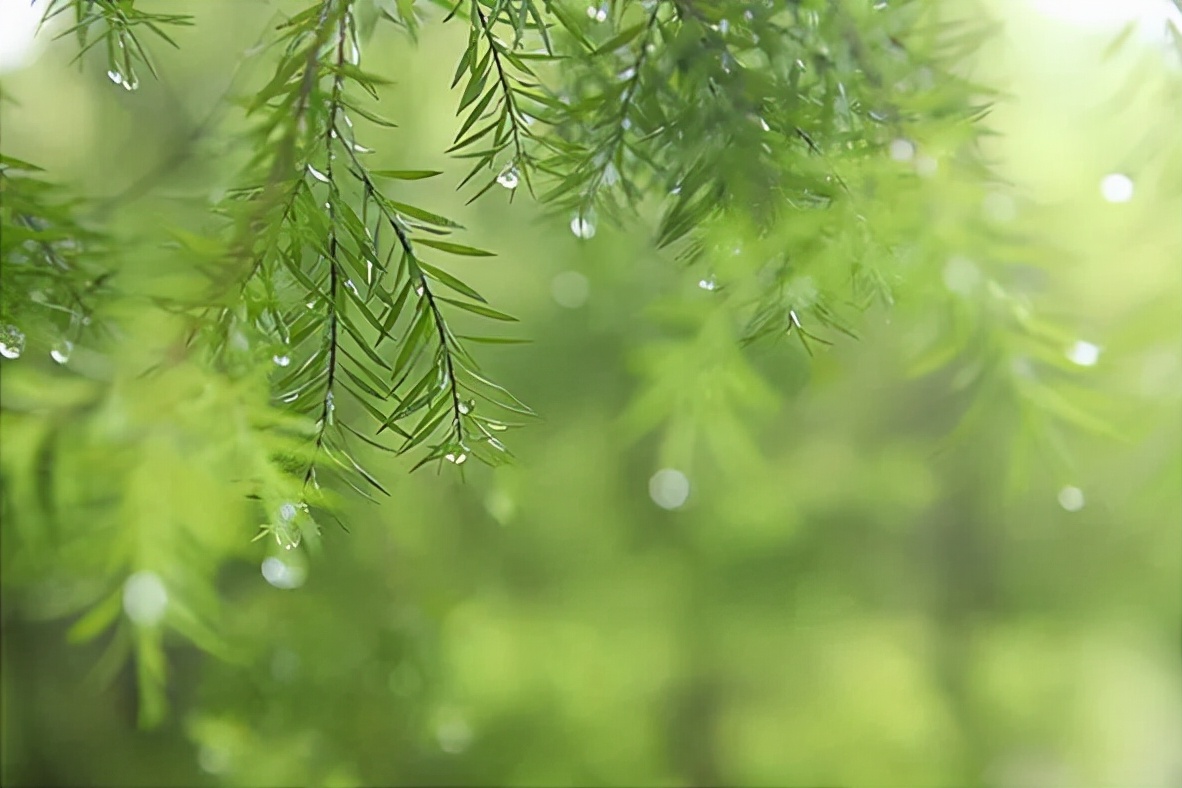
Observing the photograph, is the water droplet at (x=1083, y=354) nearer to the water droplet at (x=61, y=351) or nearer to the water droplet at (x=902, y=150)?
the water droplet at (x=902, y=150)

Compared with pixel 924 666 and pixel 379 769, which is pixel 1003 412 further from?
pixel 379 769

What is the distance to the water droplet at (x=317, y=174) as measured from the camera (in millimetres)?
244

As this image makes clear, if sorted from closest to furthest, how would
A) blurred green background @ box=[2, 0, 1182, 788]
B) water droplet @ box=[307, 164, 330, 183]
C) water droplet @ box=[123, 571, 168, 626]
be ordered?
1. water droplet @ box=[307, 164, 330, 183]
2. water droplet @ box=[123, 571, 168, 626]
3. blurred green background @ box=[2, 0, 1182, 788]

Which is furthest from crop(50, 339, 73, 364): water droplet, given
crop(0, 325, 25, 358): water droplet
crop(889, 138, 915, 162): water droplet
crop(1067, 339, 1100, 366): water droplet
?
crop(1067, 339, 1100, 366): water droplet

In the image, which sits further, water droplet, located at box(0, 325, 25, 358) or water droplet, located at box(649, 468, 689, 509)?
water droplet, located at box(649, 468, 689, 509)

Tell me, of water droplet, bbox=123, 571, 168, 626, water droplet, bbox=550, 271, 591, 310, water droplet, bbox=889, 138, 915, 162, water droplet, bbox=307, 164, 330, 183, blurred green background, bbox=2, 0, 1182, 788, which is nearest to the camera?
water droplet, bbox=307, 164, 330, 183

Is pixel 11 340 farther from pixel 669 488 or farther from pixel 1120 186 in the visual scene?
pixel 669 488

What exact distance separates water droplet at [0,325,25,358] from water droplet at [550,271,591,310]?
0.48 meters

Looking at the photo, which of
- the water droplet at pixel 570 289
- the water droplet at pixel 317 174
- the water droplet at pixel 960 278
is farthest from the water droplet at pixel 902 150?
the water droplet at pixel 570 289

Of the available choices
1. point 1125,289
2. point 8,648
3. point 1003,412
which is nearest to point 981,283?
point 1003,412

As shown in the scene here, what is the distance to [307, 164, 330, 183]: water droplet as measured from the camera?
0.80 ft

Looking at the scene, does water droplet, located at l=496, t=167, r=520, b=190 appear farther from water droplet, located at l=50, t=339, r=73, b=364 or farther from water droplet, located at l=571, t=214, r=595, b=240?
water droplet, located at l=50, t=339, r=73, b=364

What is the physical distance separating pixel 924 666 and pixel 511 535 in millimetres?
438

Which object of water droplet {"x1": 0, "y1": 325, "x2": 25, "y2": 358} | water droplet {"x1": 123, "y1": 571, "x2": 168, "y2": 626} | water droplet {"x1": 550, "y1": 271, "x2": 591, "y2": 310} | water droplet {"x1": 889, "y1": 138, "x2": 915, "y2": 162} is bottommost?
water droplet {"x1": 123, "y1": 571, "x2": 168, "y2": 626}
